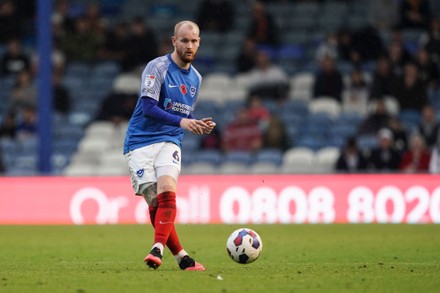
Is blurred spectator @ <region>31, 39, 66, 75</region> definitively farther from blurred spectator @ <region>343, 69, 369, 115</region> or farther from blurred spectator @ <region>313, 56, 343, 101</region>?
blurred spectator @ <region>343, 69, 369, 115</region>

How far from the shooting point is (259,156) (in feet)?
59.2

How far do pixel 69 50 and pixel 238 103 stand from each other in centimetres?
378

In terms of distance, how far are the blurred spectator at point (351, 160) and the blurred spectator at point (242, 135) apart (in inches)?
73.1

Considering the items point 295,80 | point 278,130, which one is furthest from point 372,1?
point 278,130

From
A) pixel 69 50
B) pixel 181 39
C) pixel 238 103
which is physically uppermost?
pixel 69 50

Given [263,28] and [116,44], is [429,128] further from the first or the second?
[116,44]

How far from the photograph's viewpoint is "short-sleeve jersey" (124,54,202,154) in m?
8.66

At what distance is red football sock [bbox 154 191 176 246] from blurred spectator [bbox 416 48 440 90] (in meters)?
10.5

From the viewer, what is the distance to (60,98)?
19859mm

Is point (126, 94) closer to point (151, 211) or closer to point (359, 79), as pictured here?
point (359, 79)

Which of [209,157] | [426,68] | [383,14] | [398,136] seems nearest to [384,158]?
[398,136]

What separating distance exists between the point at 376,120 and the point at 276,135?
1.74 m

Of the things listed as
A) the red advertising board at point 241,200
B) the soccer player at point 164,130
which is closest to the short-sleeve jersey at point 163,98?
the soccer player at point 164,130

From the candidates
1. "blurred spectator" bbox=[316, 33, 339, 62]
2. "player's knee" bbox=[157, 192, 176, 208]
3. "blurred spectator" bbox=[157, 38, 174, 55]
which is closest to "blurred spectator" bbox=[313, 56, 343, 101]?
"blurred spectator" bbox=[316, 33, 339, 62]
